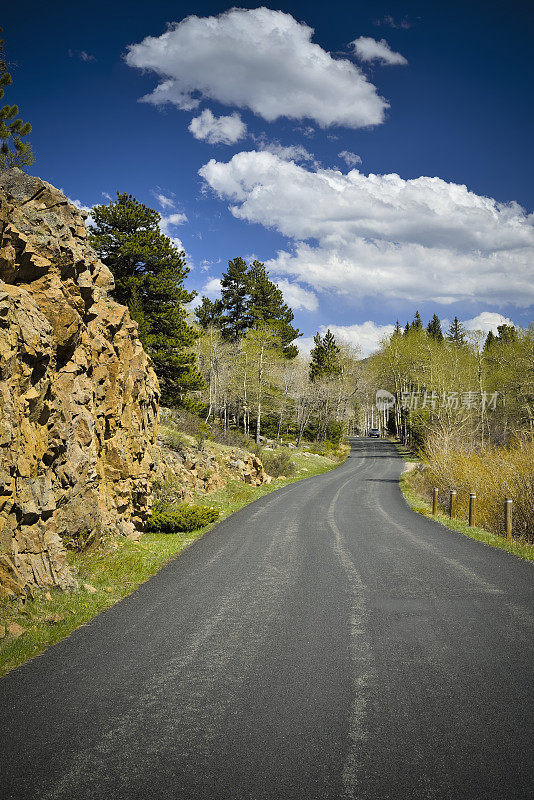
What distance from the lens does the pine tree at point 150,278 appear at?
22.2m

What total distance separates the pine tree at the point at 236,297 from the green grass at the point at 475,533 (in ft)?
109

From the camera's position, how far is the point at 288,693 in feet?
14.4

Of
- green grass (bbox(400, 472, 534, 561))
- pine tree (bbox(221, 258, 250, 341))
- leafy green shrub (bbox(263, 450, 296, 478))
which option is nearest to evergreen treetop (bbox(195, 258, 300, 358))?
pine tree (bbox(221, 258, 250, 341))

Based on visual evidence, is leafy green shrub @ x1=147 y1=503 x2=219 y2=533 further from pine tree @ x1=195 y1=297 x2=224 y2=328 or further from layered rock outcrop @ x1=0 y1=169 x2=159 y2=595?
pine tree @ x1=195 y1=297 x2=224 y2=328

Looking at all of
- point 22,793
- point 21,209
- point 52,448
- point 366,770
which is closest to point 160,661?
point 22,793

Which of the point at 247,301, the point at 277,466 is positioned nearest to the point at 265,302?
the point at 247,301

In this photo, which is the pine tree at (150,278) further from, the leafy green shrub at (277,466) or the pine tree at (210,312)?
the pine tree at (210,312)

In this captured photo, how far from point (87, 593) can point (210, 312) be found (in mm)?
50550

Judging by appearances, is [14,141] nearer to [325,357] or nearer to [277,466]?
[277,466]

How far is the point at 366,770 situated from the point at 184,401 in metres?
24.0

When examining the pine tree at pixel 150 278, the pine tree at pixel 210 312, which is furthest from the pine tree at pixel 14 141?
the pine tree at pixel 210 312

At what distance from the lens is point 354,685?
4.54 m

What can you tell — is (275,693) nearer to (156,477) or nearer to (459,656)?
(459,656)

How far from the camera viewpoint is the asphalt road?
3240mm
